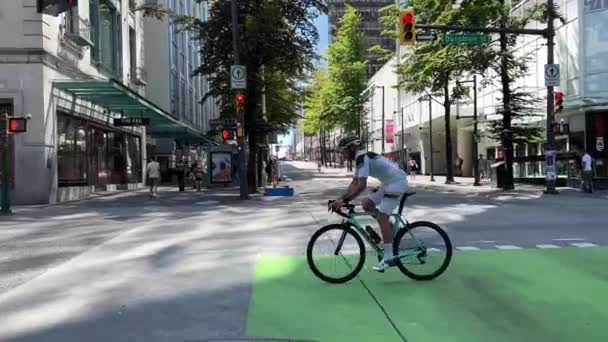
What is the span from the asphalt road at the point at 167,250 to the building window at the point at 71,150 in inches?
170

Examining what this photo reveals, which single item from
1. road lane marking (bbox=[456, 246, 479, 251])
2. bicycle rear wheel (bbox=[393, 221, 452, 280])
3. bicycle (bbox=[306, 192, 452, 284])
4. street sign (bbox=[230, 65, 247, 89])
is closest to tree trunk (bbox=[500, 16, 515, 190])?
street sign (bbox=[230, 65, 247, 89])

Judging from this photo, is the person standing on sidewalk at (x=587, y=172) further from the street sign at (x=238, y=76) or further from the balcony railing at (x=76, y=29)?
the balcony railing at (x=76, y=29)

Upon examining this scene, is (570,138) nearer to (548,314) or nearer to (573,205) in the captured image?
(573,205)

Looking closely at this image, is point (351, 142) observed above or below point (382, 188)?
above

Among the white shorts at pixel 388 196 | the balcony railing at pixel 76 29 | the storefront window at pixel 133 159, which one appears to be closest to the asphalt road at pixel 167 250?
the white shorts at pixel 388 196

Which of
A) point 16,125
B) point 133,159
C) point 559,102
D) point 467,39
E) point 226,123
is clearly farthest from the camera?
point 133,159

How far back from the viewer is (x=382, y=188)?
304 inches

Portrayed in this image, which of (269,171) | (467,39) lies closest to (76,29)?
(467,39)

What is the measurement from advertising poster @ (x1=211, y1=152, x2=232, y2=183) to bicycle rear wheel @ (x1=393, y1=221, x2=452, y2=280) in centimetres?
2888

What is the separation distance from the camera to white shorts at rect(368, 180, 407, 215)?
7617 mm

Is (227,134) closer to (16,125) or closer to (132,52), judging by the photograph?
(16,125)

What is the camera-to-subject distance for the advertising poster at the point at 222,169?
36.2 metres

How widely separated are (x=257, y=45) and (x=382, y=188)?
791 inches

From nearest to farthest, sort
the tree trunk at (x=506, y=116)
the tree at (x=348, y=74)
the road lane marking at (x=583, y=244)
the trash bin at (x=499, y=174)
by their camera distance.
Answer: the road lane marking at (x=583, y=244)
the tree trunk at (x=506, y=116)
the trash bin at (x=499, y=174)
the tree at (x=348, y=74)
